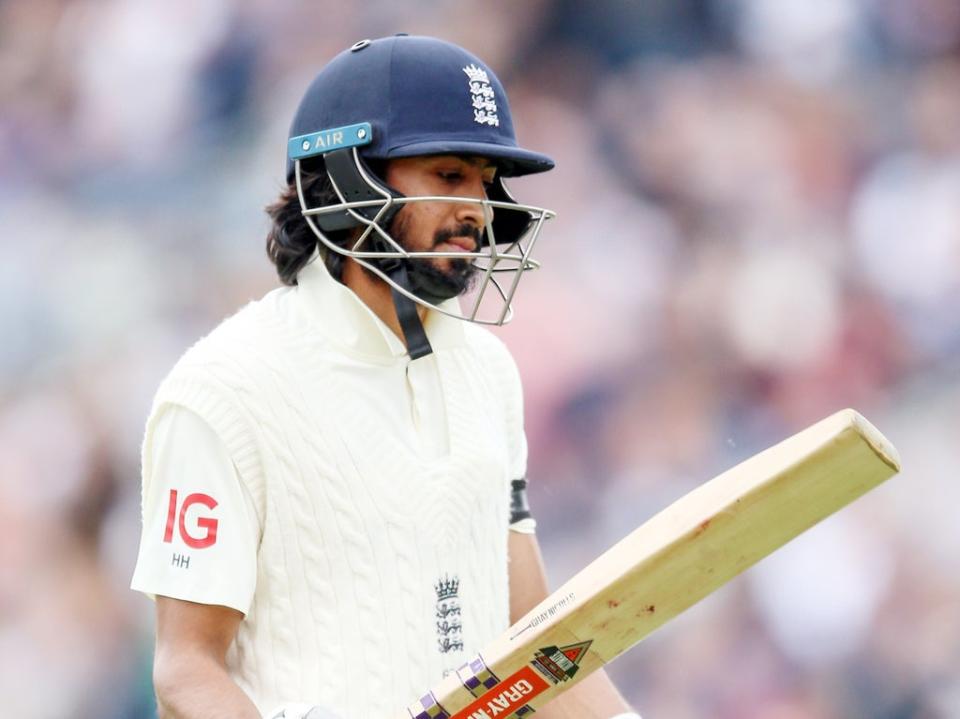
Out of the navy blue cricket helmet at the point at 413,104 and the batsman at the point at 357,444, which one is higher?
the navy blue cricket helmet at the point at 413,104

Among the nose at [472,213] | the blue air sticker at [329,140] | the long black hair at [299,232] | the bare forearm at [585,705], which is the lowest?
the bare forearm at [585,705]

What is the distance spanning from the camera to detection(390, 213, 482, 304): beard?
2.15m

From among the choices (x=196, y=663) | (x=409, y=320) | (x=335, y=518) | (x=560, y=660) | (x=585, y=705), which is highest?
(x=409, y=320)

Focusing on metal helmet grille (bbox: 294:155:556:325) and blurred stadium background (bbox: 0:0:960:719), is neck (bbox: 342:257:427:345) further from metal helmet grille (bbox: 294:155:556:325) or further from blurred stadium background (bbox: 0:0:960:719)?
blurred stadium background (bbox: 0:0:960:719)

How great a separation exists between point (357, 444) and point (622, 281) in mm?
2195

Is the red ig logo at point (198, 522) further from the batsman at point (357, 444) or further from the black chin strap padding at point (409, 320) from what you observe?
the black chin strap padding at point (409, 320)

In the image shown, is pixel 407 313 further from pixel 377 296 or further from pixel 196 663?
pixel 196 663

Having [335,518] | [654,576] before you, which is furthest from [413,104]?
[654,576]

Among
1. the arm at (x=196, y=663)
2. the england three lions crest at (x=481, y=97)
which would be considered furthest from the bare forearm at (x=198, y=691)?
the england three lions crest at (x=481, y=97)

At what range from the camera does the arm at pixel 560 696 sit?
86.7 inches

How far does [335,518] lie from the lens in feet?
6.55

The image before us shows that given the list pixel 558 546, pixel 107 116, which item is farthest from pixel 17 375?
pixel 558 546

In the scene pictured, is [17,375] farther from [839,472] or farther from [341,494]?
[839,472]

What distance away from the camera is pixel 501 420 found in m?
2.29
